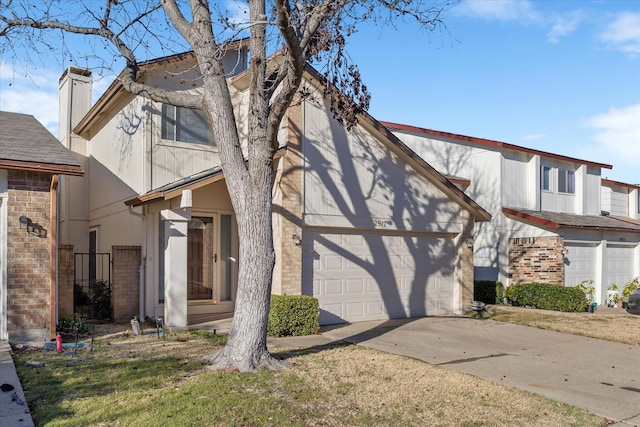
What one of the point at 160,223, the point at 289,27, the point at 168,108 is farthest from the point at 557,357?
the point at 168,108

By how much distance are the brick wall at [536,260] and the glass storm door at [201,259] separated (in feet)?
35.7

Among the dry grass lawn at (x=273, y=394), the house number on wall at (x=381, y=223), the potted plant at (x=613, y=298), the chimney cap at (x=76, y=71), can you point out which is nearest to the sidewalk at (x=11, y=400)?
the dry grass lawn at (x=273, y=394)

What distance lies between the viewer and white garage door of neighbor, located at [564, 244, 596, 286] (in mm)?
18766

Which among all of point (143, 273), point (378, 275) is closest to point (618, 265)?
point (378, 275)

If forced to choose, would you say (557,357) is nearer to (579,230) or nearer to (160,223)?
(160,223)

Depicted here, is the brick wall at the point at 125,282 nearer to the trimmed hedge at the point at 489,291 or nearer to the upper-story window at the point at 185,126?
the upper-story window at the point at 185,126

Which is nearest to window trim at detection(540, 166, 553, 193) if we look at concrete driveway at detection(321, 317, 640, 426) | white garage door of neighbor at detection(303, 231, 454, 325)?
white garage door of neighbor at detection(303, 231, 454, 325)

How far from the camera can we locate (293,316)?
10914 millimetres

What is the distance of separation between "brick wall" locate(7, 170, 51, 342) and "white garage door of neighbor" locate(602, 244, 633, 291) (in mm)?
18537

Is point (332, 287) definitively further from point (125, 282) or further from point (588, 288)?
point (588, 288)

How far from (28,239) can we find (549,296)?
14180 millimetres

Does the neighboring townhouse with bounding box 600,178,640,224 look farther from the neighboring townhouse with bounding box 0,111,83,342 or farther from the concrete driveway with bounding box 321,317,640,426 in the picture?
the neighboring townhouse with bounding box 0,111,83,342

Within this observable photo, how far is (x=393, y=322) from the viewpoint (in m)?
13.1

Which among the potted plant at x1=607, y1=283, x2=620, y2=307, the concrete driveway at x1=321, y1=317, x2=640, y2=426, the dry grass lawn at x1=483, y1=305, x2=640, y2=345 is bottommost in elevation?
the potted plant at x1=607, y1=283, x2=620, y2=307
